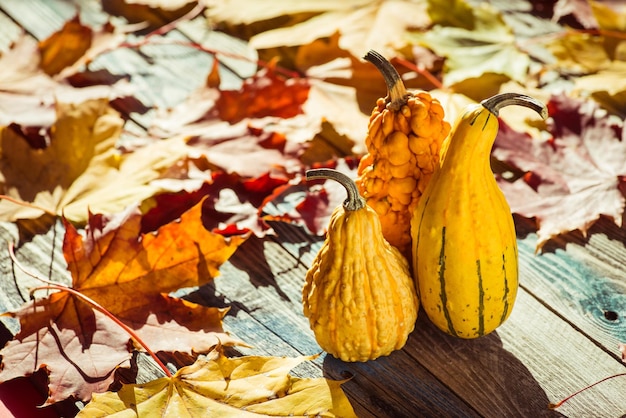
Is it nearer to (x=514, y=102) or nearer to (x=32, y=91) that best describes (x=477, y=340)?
(x=514, y=102)

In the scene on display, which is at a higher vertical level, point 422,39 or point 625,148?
point 422,39

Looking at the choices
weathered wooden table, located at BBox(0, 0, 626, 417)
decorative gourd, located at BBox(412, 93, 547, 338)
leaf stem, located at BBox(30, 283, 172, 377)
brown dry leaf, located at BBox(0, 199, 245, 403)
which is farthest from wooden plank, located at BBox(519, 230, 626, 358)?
leaf stem, located at BBox(30, 283, 172, 377)

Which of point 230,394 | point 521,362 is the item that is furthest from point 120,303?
point 521,362

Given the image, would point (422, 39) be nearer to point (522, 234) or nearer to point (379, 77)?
point (379, 77)

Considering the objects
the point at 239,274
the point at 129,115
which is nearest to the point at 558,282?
the point at 239,274

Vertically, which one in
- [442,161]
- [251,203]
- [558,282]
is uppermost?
[442,161]

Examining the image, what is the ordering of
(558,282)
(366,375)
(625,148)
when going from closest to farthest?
(366,375) → (558,282) → (625,148)
